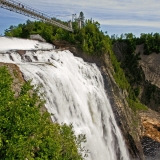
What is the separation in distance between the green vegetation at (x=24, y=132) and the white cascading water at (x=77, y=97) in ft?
20.1

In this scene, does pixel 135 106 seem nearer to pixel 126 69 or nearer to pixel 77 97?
pixel 126 69

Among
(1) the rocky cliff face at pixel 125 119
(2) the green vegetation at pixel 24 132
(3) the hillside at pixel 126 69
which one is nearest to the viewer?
(2) the green vegetation at pixel 24 132

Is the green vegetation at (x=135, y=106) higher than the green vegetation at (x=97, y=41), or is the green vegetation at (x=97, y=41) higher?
the green vegetation at (x=97, y=41)

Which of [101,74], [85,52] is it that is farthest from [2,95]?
[85,52]

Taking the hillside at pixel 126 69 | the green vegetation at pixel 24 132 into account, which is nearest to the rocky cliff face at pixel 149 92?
the hillside at pixel 126 69

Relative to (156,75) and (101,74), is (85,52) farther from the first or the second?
(156,75)

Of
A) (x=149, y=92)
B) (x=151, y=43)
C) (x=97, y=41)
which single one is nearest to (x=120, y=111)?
(x=97, y=41)

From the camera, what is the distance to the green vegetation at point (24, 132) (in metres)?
12.9

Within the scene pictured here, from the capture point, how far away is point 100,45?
158ft

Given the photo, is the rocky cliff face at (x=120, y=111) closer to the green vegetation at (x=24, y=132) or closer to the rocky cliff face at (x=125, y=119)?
the rocky cliff face at (x=125, y=119)

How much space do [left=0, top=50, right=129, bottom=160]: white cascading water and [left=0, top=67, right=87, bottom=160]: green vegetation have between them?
614 centimetres

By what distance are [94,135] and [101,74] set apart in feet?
47.4

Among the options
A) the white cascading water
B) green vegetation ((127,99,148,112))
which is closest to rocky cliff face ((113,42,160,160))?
green vegetation ((127,99,148,112))

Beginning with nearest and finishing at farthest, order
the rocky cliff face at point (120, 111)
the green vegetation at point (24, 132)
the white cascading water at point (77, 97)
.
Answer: the green vegetation at point (24, 132) → the white cascading water at point (77, 97) → the rocky cliff face at point (120, 111)
